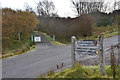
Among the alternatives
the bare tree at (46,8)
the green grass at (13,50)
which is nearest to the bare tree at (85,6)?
the bare tree at (46,8)

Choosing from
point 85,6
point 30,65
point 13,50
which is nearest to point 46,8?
point 85,6

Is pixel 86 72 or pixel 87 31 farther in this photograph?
pixel 87 31

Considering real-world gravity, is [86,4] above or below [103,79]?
above

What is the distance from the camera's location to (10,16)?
12.4 metres

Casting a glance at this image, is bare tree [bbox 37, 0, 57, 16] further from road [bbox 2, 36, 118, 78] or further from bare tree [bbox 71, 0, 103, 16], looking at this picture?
road [bbox 2, 36, 118, 78]

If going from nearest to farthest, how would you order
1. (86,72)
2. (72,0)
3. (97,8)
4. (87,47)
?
(86,72), (87,47), (72,0), (97,8)

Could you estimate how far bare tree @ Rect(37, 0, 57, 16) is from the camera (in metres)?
26.7

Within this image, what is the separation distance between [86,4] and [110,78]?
2713 cm

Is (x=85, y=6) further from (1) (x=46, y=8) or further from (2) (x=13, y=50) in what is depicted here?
(2) (x=13, y=50)

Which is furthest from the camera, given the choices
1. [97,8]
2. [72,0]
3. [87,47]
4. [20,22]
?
[97,8]

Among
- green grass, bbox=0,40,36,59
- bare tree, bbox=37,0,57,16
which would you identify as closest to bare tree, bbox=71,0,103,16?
bare tree, bbox=37,0,57,16

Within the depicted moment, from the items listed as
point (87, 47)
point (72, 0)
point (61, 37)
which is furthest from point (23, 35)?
point (72, 0)

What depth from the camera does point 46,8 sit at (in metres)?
27.7

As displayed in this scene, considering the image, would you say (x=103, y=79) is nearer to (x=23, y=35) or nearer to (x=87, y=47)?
(x=87, y=47)
